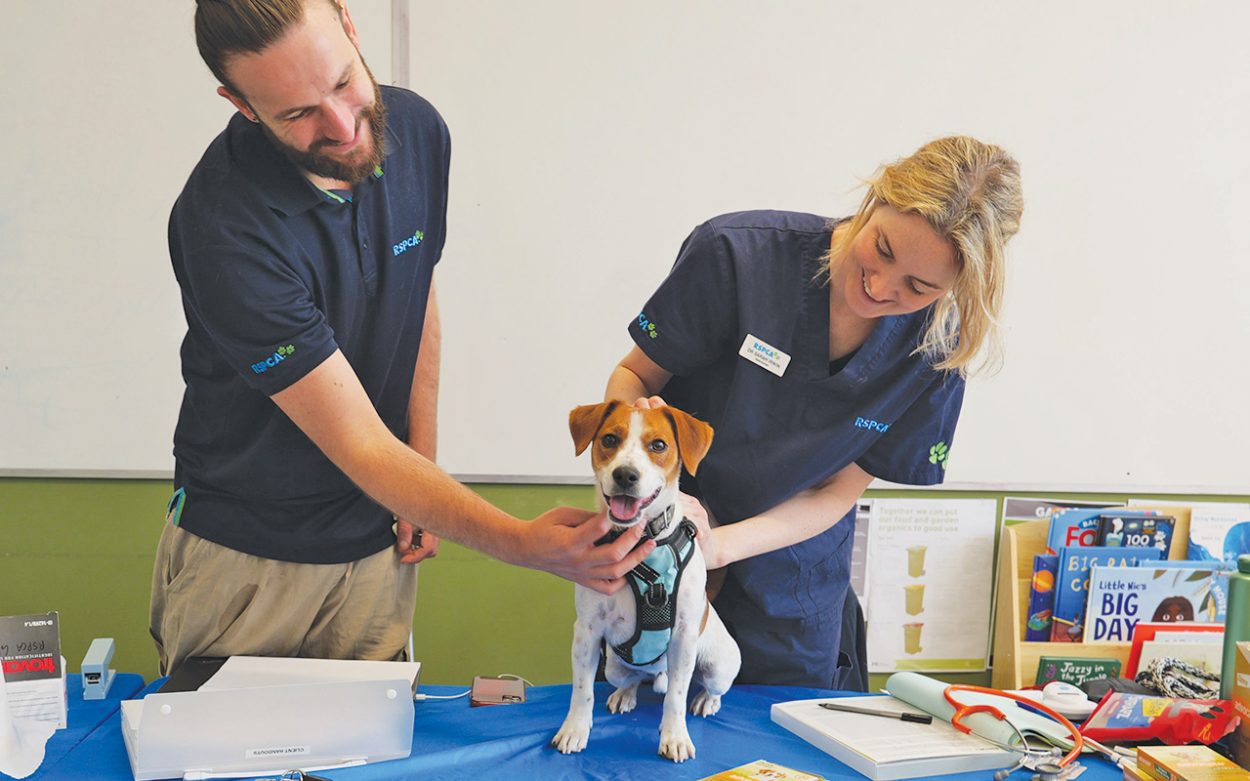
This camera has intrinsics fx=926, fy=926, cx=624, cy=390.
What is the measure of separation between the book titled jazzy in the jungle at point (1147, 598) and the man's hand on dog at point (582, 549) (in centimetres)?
183

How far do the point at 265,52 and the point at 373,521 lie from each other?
0.80 metres

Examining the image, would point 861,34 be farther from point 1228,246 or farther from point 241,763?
point 241,763

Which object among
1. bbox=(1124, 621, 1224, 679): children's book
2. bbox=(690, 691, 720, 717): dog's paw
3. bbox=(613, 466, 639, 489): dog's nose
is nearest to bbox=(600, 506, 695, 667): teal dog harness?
bbox=(613, 466, 639, 489): dog's nose

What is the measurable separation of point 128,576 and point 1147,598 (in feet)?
9.14

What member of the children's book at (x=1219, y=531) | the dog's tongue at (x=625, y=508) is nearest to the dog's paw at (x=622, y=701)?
the dog's tongue at (x=625, y=508)

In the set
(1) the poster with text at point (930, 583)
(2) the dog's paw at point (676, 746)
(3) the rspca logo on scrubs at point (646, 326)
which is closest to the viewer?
(2) the dog's paw at point (676, 746)

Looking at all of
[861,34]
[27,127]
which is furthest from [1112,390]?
[27,127]

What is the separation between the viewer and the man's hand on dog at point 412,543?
5.52 feet

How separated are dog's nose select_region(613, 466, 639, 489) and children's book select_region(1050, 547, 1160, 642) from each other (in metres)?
1.82

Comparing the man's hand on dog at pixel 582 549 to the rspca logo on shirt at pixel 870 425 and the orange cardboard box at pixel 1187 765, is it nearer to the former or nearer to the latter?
the rspca logo on shirt at pixel 870 425

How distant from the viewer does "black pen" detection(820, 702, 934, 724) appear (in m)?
1.43

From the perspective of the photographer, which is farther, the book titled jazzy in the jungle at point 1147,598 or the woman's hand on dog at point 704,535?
the book titled jazzy in the jungle at point 1147,598

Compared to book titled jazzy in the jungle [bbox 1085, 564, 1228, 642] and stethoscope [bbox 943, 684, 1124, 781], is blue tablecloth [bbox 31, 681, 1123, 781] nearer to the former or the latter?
stethoscope [bbox 943, 684, 1124, 781]

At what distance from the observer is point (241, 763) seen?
4.04 feet
